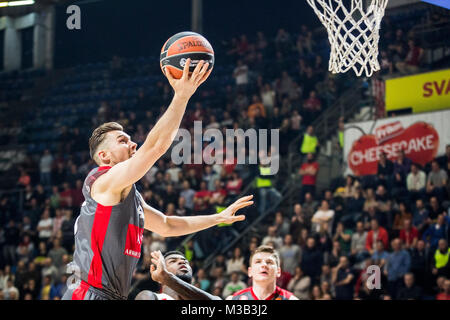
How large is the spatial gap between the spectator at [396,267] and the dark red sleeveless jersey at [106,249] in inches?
245

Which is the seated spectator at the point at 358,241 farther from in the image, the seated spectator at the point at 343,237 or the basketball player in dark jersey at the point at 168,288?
the basketball player in dark jersey at the point at 168,288

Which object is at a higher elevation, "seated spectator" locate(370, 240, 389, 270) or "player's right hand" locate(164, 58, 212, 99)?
"player's right hand" locate(164, 58, 212, 99)

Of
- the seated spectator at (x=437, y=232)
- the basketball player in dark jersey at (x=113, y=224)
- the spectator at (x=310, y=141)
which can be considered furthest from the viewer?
the spectator at (x=310, y=141)

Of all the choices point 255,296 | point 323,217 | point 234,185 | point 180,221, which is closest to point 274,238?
point 323,217

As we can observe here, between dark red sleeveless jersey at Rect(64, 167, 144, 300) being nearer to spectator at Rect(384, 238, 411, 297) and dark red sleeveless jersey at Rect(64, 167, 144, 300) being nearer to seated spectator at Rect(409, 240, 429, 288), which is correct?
spectator at Rect(384, 238, 411, 297)

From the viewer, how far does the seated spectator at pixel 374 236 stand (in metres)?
9.91


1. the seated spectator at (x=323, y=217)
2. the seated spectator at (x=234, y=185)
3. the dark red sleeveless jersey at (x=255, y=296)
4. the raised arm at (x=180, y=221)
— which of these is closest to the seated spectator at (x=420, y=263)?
the seated spectator at (x=323, y=217)

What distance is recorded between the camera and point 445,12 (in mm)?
12281

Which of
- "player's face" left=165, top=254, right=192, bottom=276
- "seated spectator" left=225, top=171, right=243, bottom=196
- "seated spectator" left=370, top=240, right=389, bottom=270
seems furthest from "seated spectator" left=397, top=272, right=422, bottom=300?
"player's face" left=165, top=254, right=192, bottom=276

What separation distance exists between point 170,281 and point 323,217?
724 cm

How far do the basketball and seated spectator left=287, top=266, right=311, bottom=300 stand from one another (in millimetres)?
6137

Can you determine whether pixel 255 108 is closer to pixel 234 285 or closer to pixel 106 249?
pixel 234 285

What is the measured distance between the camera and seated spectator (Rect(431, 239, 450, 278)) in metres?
9.28

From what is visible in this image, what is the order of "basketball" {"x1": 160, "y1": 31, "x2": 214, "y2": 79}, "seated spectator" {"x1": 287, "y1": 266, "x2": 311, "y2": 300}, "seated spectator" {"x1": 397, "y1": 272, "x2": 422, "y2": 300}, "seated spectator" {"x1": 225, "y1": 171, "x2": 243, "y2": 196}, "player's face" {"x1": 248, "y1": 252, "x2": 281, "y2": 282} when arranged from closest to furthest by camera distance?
"basketball" {"x1": 160, "y1": 31, "x2": 214, "y2": 79} → "player's face" {"x1": 248, "y1": 252, "x2": 281, "y2": 282} → "seated spectator" {"x1": 397, "y1": 272, "x2": 422, "y2": 300} → "seated spectator" {"x1": 287, "y1": 266, "x2": 311, "y2": 300} → "seated spectator" {"x1": 225, "y1": 171, "x2": 243, "y2": 196}
